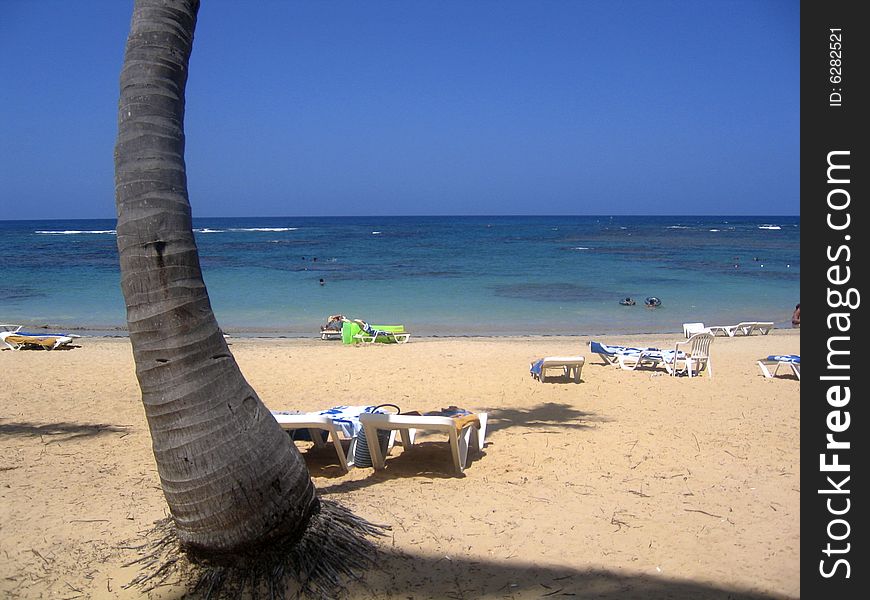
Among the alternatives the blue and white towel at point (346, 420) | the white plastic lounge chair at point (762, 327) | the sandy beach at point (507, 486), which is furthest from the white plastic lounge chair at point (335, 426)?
the white plastic lounge chair at point (762, 327)

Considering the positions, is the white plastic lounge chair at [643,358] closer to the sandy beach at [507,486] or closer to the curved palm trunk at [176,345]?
the sandy beach at [507,486]

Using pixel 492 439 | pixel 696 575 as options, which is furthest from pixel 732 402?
pixel 696 575

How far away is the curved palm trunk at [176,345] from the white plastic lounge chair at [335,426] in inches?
72.7

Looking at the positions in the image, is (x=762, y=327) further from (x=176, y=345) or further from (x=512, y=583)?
(x=176, y=345)

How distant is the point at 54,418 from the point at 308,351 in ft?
18.0

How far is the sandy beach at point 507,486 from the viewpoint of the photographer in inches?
147

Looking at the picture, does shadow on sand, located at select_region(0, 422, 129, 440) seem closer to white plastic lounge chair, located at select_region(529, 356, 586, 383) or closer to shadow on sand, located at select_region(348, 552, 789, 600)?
shadow on sand, located at select_region(348, 552, 789, 600)

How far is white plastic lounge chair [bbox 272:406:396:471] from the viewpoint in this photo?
554 centimetres

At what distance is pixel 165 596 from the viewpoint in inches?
135

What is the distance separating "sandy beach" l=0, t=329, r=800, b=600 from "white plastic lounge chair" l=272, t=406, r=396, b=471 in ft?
0.48

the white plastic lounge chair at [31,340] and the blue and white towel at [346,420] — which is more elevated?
the blue and white towel at [346,420]

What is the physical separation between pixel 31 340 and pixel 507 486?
34.2ft
